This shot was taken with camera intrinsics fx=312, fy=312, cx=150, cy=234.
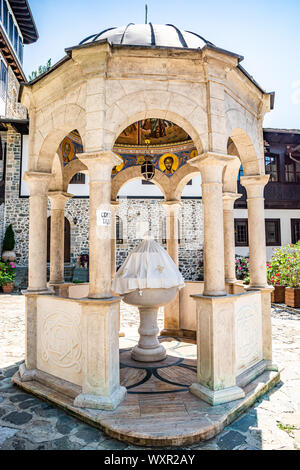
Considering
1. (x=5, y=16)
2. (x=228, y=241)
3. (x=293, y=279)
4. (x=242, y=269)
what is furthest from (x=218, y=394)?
(x=5, y=16)

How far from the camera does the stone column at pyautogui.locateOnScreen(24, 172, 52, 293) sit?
4.34 meters

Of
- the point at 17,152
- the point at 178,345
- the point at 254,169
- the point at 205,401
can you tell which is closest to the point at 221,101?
the point at 254,169

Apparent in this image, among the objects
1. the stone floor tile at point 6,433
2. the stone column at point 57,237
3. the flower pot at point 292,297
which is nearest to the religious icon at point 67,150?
the stone column at point 57,237

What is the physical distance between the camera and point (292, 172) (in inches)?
699

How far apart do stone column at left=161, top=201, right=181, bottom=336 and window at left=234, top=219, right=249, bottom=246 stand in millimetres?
11169

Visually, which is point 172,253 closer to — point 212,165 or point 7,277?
point 212,165

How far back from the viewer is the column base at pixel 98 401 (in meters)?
3.19

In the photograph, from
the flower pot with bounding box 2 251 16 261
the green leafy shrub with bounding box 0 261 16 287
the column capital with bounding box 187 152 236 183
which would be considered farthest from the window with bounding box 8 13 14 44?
the column capital with bounding box 187 152 236 183

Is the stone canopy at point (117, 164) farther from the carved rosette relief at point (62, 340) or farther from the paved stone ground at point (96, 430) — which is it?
the paved stone ground at point (96, 430)

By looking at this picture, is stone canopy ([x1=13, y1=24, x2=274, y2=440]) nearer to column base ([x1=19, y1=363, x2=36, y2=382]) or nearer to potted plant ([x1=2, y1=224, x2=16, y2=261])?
column base ([x1=19, y1=363, x2=36, y2=382])

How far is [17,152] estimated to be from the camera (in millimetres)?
16156

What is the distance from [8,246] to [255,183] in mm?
13605

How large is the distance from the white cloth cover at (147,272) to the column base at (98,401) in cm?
147
